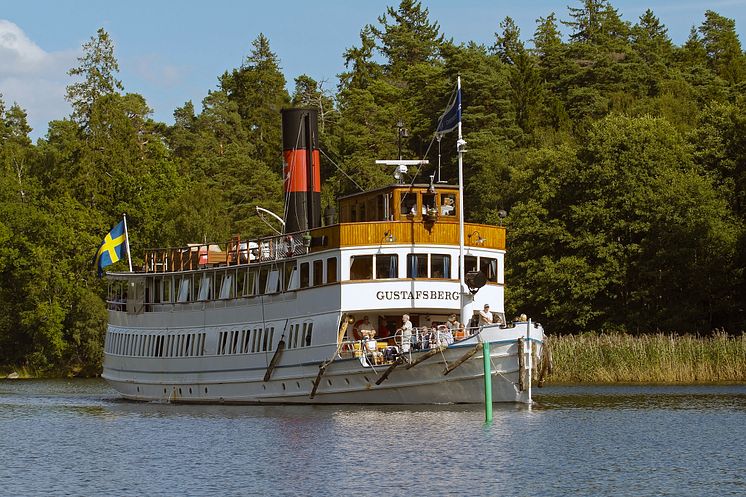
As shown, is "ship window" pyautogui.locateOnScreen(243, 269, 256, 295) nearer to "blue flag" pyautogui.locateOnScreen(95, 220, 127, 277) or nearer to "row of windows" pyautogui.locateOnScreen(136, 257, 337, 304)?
"row of windows" pyautogui.locateOnScreen(136, 257, 337, 304)

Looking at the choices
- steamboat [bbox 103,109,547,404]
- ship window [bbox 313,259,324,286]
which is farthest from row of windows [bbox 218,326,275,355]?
ship window [bbox 313,259,324,286]

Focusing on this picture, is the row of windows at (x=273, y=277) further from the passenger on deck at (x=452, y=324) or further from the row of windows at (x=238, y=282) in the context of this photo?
the passenger on deck at (x=452, y=324)

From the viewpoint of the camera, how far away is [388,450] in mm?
32406

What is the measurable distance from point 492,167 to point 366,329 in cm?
5252

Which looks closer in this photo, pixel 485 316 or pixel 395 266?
pixel 485 316

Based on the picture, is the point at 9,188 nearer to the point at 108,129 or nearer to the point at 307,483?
the point at 108,129

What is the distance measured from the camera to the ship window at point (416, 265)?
1639 inches

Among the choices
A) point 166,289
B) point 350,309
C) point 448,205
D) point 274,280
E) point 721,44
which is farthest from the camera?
point 721,44

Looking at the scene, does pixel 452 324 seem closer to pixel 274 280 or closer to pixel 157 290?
pixel 274 280

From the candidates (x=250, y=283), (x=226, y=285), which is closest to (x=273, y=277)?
(x=250, y=283)

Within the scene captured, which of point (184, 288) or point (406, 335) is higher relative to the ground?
point (184, 288)

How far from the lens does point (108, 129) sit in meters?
106

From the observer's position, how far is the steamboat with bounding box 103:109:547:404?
39812mm

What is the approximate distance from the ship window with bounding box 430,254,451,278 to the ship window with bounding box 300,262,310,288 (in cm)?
417
